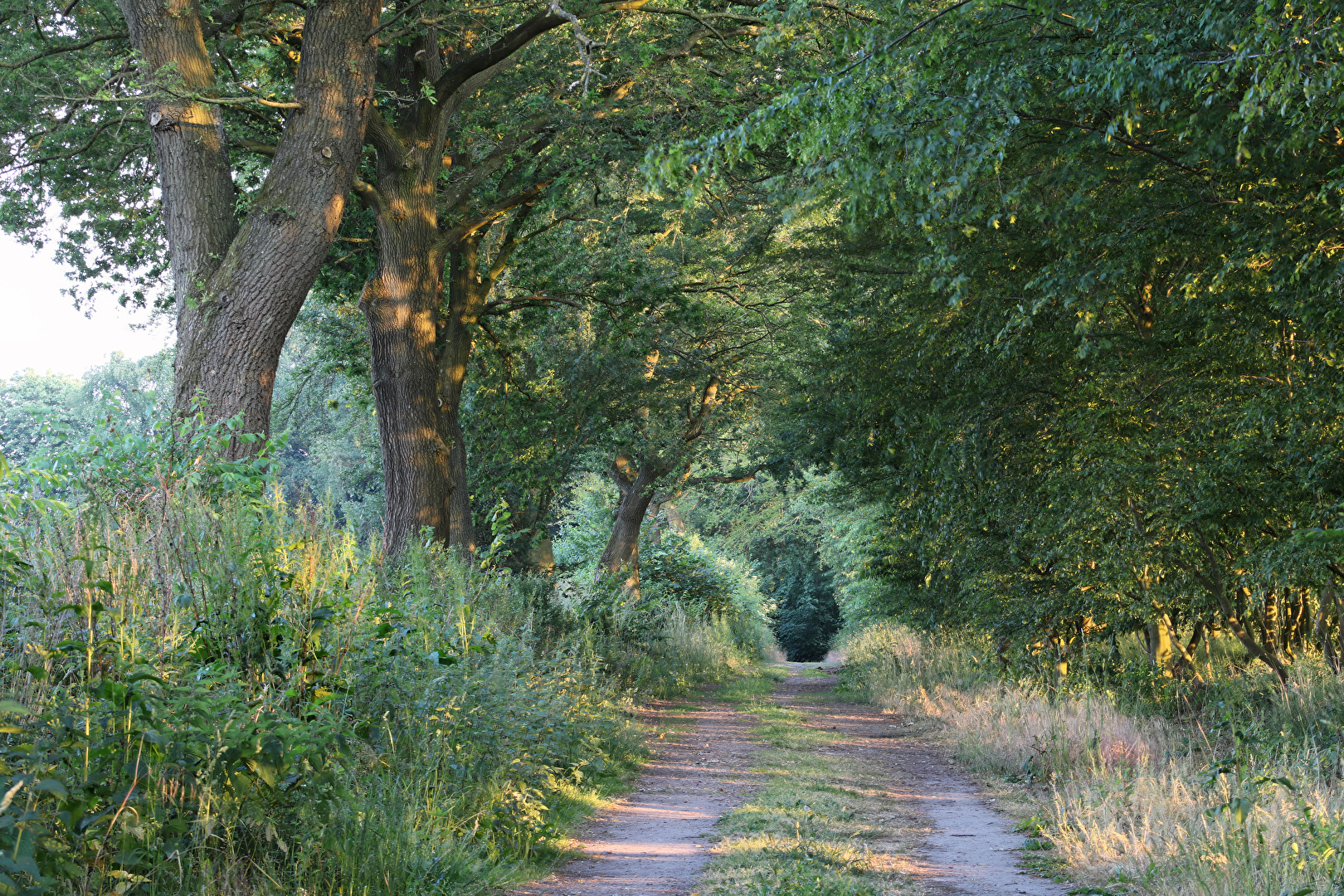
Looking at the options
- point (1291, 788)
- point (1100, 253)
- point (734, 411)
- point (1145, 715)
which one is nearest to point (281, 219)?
point (1100, 253)

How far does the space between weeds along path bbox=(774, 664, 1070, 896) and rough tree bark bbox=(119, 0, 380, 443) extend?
601 cm

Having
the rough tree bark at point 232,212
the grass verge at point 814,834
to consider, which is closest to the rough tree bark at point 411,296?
the rough tree bark at point 232,212

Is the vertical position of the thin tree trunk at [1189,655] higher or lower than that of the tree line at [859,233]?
lower

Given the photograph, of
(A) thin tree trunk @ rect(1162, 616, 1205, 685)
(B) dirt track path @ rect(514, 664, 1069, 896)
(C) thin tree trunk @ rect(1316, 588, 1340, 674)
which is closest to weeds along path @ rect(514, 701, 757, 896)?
(B) dirt track path @ rect(514, 664, 1069, 896)

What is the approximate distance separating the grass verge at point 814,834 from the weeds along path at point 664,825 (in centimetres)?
21

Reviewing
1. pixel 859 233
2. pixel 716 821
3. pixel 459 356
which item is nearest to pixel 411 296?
pixel 459 356

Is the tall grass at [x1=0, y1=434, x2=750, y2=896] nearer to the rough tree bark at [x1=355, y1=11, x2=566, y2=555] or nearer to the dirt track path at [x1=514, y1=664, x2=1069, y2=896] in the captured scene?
the dirt track path at [x1=514, y1=664, x2=1069, y2=896]

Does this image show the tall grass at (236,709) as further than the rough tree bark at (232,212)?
No

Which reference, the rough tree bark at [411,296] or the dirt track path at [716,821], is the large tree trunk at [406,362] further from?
the dirt track path at [716,821]

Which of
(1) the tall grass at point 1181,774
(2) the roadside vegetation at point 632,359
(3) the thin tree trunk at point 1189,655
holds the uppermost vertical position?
(2) the roadside vegetation at point 632,359

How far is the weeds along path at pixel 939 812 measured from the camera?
6324 mm

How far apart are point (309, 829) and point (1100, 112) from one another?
8.51m

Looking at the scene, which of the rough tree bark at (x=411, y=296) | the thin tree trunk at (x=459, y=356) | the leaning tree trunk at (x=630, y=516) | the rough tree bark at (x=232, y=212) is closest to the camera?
the rough tree bark at (x=232, y=212)

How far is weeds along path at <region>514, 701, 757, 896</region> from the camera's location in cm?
635
